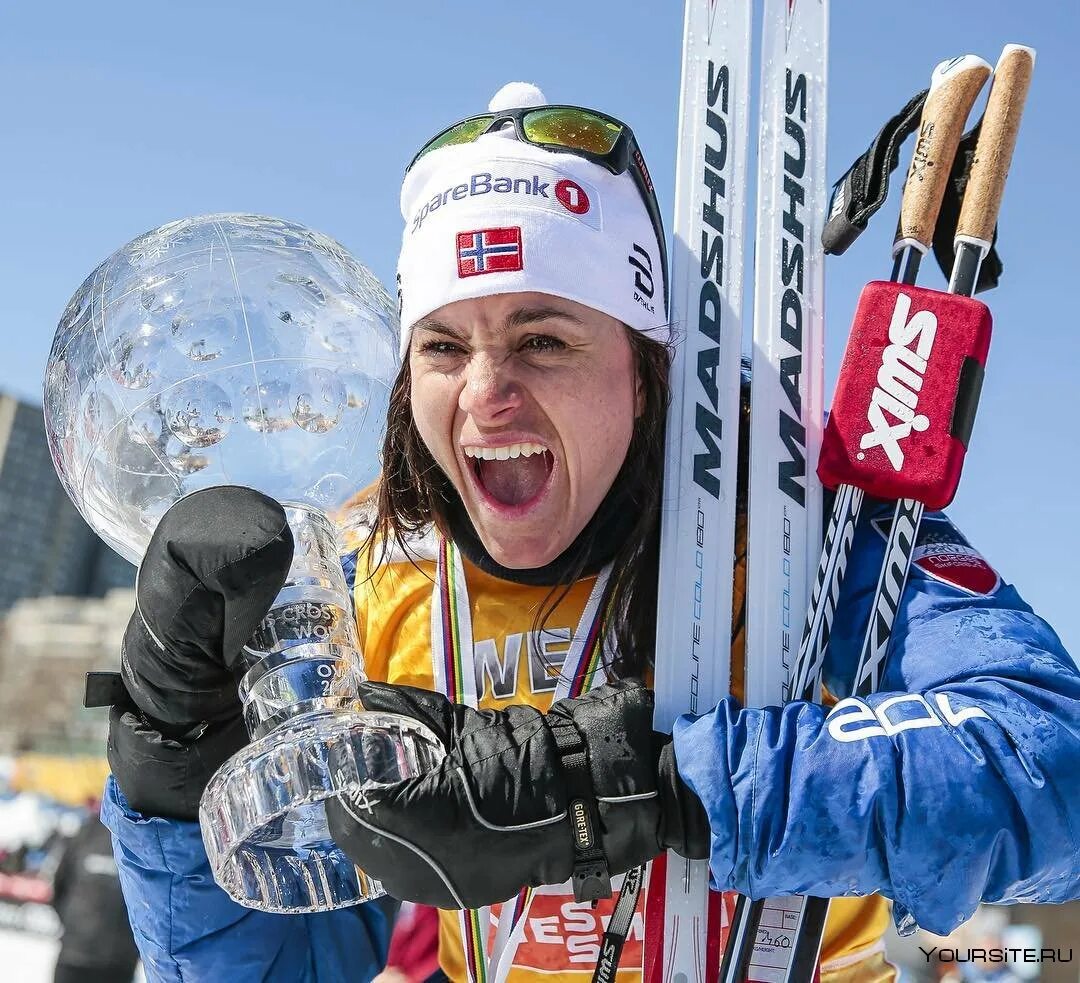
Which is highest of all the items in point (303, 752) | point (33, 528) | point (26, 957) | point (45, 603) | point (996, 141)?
point (996, 141)

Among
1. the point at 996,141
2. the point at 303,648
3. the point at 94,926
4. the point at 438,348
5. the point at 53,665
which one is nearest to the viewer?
the point at 303,648

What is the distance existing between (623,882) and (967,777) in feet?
2.34

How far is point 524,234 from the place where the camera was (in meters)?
2.12

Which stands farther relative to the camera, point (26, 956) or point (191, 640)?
point (26, 956)

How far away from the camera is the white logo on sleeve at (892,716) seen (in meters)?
1.58

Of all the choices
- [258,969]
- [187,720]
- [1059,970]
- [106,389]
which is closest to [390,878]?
[187,720]

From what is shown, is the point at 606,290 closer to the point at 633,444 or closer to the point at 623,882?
the point at 633,444

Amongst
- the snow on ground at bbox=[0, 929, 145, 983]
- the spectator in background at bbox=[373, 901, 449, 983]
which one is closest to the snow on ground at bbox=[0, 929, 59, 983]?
the snow on ground at bbox=[0, 929, 145, 983]

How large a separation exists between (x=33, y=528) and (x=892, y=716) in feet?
112

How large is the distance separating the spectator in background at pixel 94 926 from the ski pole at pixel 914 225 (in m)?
5.03

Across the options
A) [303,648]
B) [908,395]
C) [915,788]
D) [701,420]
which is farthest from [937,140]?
[303,648]

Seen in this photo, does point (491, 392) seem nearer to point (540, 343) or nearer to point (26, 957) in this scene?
point (540, 343)

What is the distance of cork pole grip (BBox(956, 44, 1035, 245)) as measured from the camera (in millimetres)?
2070

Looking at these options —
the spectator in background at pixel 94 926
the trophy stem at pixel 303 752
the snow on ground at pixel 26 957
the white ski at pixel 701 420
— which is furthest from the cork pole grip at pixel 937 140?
the snow on ground at pixel 26 957
